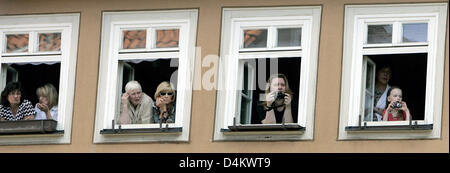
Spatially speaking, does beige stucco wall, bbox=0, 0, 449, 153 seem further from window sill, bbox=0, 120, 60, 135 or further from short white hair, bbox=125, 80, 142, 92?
short white hair, bbox=125, 80, 142, 92

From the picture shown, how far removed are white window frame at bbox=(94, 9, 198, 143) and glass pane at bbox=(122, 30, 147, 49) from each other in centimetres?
5

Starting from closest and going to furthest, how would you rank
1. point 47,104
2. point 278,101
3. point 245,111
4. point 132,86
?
point 278,101, point 245,111, point 132,86, point 47,104

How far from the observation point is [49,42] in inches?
958

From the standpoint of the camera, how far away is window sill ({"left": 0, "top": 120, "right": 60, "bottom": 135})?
2386cm

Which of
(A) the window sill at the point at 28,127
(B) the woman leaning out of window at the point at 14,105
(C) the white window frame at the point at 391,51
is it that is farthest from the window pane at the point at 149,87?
(C) the white window frame at the point at 391,51

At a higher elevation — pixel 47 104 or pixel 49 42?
pixel 49 42

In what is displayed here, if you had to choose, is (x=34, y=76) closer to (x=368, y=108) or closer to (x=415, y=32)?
(x=368, y=108)

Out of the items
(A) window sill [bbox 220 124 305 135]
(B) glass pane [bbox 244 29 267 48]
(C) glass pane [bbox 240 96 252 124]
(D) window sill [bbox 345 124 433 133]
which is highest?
(B) glass pane [bbox 244 29 267 48]

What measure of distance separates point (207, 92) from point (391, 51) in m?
2.30

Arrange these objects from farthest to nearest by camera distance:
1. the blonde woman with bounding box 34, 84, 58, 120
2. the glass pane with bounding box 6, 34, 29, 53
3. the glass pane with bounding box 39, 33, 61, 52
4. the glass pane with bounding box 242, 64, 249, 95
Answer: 1. the glass pane with bounding box 6, 34, 29, 53
2. the glass pane with bounding box 39, 33, 61, 52
3. the blonde woman with bounding box 34, 84, 58, 120
4. the glass pane with bounding box 242, 64, 249, 95

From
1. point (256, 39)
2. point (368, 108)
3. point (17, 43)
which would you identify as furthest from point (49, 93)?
point (368, 108)

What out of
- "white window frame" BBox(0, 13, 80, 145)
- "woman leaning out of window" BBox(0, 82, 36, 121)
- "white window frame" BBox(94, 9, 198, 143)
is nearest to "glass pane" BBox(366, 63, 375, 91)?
"white window frame" BBox(94, 9, 198, 143)

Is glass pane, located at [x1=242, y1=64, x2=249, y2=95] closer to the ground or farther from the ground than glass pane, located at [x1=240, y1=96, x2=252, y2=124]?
farther from the ground

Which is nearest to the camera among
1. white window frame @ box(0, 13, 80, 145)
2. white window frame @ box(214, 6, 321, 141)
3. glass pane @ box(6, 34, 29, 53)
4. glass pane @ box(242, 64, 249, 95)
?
white window frame @ box(214, 6, 321, 141)
